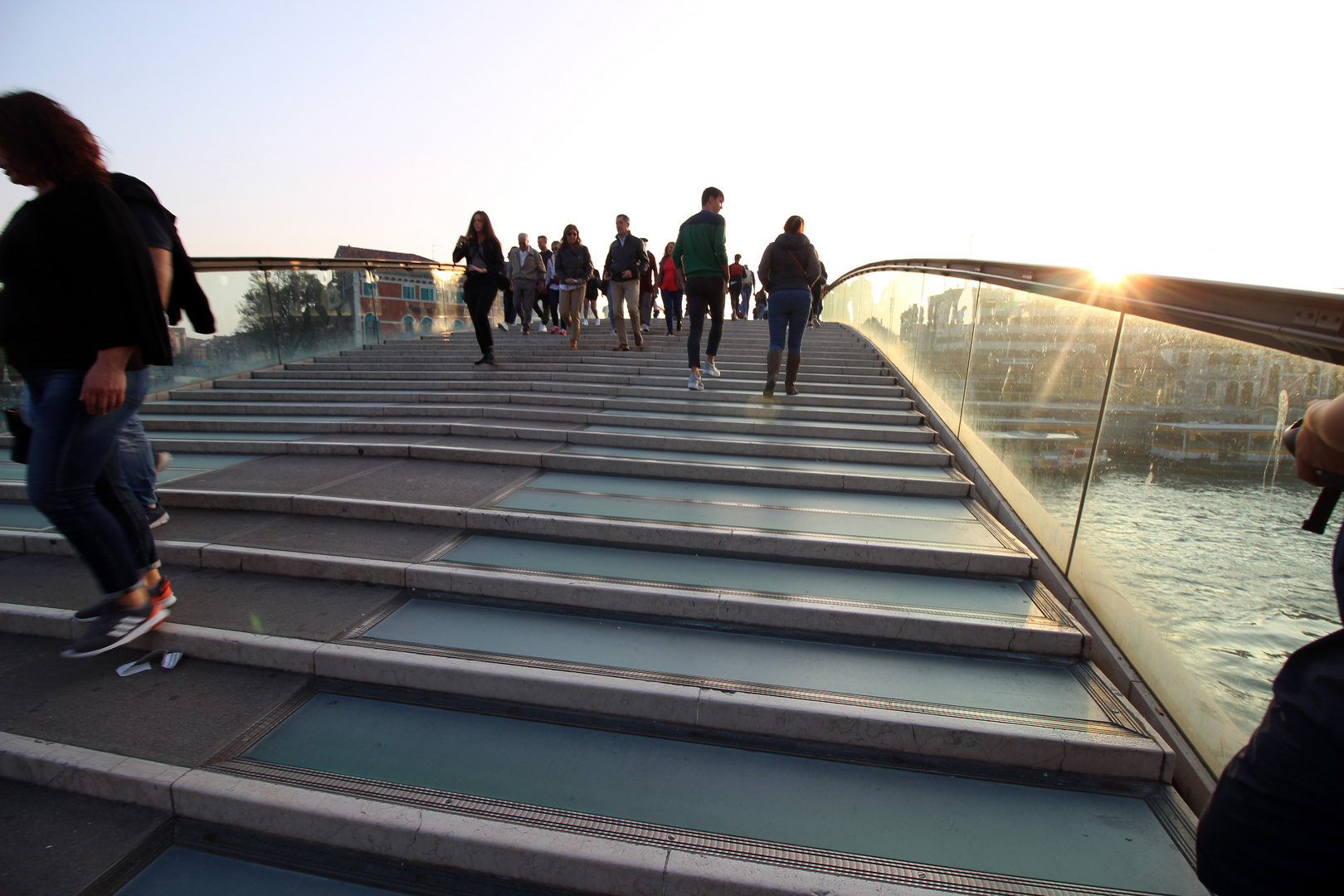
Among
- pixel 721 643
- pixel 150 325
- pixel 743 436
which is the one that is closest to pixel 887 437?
pixel 743 436

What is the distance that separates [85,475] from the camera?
2291 mm

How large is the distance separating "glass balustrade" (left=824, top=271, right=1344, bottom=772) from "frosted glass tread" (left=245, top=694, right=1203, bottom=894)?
18.5 inches

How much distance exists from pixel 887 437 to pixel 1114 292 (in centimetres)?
261

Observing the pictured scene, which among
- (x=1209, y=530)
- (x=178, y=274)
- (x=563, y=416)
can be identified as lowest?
(x=563, y=416)

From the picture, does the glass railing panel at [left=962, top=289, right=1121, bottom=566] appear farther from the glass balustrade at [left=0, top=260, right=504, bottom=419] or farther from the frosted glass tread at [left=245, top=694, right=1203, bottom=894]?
the glass balustrade at [left=0, top=260, right=504, bottom=419]

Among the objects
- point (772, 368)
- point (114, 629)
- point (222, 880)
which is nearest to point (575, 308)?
point (772, 368)

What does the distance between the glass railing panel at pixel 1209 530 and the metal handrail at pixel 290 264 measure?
6968 mm

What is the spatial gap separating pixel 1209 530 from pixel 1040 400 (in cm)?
146

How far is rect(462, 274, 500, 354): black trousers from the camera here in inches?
299

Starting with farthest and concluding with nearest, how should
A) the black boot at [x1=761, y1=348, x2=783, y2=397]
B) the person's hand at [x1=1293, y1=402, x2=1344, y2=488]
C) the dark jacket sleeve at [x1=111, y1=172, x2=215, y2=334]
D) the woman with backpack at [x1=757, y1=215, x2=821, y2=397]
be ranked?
the black boot at [x1=761, y1=348, x2=783, y2=397] → the woman with backpack at [x1=757, y1=215, x2=821, y2=397] → the dark jacket sleeve at [x1=111, y1=172, x2=215, y2=334] → the person's hand at [x1=1293, y1=402, x2=1344, y2=488]

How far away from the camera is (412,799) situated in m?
1.92

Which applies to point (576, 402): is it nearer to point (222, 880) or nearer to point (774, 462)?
point (774, 462)

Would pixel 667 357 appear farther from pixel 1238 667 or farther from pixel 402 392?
pixel 1238 667

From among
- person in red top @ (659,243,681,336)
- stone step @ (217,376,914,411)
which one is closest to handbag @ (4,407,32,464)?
stone step @ (217,376,914,411)
